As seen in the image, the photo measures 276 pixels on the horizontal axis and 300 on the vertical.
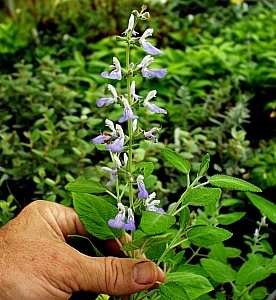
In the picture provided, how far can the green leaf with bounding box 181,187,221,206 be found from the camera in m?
1.51

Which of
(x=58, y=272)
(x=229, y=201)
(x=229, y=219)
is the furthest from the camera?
(x=229, y=201)

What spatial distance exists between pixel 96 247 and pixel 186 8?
2904 millimetres

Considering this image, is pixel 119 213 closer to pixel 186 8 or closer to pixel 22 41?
pixel 22 41

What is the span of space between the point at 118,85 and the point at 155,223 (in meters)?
1.36

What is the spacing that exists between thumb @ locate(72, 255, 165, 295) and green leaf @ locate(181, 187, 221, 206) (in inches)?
6.1

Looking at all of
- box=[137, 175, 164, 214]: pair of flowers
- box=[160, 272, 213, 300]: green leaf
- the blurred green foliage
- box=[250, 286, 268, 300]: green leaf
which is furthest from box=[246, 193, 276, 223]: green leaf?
the blurred green foliage

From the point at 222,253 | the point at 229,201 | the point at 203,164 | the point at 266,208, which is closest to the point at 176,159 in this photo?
the point at 203,164

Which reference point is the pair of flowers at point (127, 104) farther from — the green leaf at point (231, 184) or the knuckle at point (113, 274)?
the knuckle at point (113, 274)

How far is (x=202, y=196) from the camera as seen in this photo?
1.52m

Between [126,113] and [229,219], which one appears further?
[229,219]

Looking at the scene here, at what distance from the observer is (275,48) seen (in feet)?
11.6

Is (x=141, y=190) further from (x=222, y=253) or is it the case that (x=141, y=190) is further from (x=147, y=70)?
(x=222, y=253)

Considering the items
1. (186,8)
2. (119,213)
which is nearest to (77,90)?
(186,8)

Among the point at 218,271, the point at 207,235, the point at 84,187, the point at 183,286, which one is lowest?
the point at 218,271
